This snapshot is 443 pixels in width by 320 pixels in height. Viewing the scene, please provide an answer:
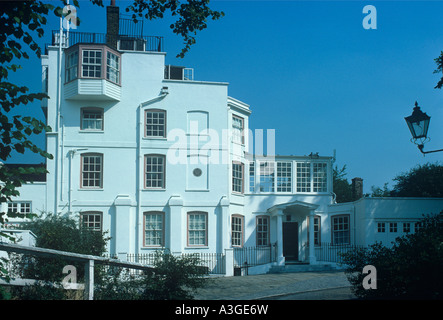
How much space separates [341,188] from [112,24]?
29451mm

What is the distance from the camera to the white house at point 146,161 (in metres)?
27.8

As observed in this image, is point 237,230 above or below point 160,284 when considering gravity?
above

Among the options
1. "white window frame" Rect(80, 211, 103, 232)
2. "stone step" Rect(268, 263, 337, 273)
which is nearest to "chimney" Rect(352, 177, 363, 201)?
"stone step" Rect(268, 263, 337, 273)

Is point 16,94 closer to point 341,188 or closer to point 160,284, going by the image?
point 160,284

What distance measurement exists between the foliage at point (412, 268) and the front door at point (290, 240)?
18663 millimetres

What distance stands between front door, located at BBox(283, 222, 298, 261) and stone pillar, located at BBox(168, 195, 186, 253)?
6.46 m

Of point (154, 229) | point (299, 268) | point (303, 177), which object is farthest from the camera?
point (303, 177)

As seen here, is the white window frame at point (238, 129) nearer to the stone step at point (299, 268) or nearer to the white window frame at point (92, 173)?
the stone step at point (299, 268)

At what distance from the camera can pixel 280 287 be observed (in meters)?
21.2

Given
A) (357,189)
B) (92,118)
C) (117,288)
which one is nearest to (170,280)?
(117,288)

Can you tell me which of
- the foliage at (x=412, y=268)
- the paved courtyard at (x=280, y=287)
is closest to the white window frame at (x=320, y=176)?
→ the paved courtyard at (x=280, y=287)

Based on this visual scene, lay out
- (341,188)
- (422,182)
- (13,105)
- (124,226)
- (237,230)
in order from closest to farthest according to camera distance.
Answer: (13,105) < (124,226) < (237,230) < (422,182) < (341,188)

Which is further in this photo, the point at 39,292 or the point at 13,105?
the point at 39,292

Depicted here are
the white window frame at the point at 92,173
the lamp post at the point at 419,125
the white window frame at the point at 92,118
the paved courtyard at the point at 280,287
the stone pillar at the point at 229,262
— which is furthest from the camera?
the white window frame at the point at 92,118
